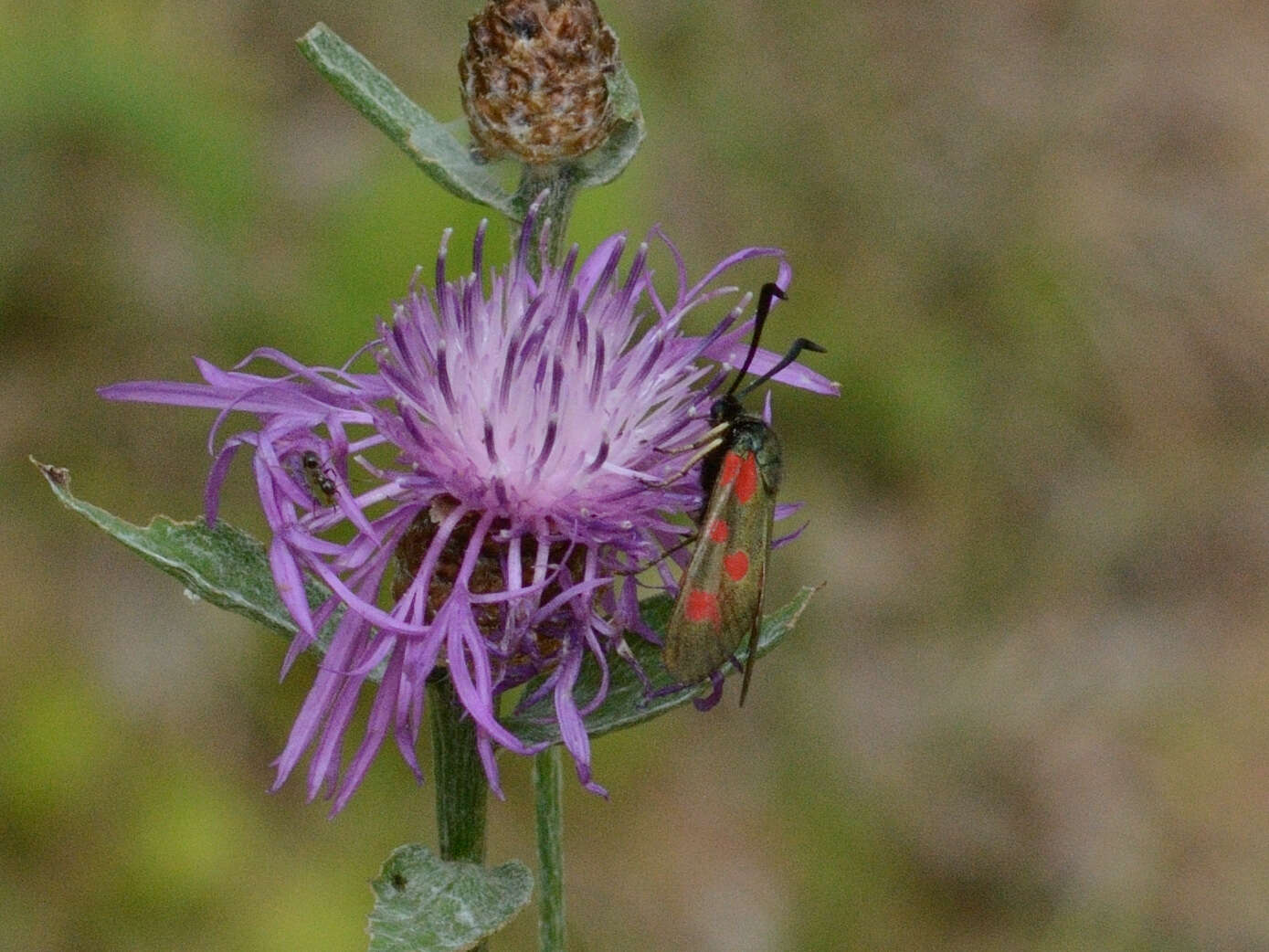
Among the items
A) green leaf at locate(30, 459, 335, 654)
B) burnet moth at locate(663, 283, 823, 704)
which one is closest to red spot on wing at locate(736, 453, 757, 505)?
burnet moth at locate(663, 283, 823, 704)

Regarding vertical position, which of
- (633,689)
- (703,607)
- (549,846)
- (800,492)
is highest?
(703,607)

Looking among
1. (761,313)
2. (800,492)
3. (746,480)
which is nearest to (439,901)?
(746,480)

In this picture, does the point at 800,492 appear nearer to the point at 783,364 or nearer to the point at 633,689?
the point at 783,364

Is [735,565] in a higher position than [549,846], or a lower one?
higher

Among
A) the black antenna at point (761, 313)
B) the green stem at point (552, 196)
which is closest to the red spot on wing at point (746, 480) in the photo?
the black antenna at point (761, 313)

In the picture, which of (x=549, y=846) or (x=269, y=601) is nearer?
(x=269, y=601)

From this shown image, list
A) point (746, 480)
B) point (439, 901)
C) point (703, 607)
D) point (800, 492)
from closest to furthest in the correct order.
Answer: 1. point (439, 901)
2. point (703, 607)
3. point (746, 480)
4. point (800, 492)

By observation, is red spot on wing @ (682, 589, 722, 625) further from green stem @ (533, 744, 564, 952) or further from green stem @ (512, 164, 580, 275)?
green stem @ (512, 164, 580, 275)

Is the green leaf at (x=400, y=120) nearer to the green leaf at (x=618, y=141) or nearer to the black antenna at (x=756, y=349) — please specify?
the green leaf at (x=618, y=141)

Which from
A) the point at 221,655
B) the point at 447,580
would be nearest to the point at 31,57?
the point at 221,655
